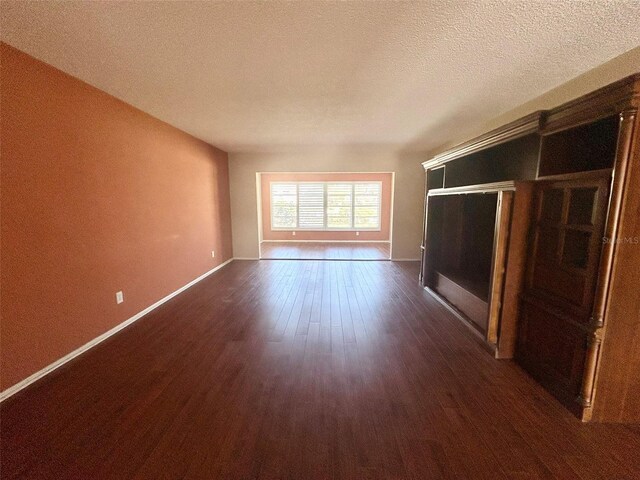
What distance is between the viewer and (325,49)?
1.80 metres

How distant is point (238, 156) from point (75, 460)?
17.8ft

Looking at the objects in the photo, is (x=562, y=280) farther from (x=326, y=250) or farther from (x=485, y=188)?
(x=326, y=250)

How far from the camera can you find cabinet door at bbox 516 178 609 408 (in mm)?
1636

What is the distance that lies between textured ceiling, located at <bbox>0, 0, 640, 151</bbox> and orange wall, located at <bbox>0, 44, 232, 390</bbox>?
347 mm

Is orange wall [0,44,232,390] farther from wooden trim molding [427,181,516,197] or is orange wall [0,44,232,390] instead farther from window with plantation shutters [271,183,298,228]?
window with plantation shutters [271,183,298,228]

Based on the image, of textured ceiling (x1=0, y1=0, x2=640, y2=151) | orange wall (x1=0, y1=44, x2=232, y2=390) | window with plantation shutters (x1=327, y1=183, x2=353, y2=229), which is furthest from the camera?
window with plantation shutters (x1=327, y1=183, x2=353, y2=229)

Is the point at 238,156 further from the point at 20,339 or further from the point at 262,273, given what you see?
the point at 20,339

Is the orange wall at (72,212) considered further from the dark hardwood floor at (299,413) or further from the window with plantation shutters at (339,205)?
the window with plantation shutters at (339,205)

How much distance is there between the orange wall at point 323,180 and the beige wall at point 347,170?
8.60ft

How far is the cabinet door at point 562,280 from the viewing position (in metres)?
1.64

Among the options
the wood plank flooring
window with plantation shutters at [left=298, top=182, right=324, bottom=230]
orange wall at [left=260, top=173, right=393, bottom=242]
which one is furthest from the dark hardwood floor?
window with plantation shutters at [left=298, top=182, right=324, bottom=230]

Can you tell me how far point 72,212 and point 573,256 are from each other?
401 centimetres

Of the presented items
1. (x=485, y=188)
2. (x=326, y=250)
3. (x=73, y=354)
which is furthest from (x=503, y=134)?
(x=326, y=250)

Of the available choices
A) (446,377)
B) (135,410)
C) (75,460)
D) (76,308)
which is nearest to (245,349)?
(135,410)
